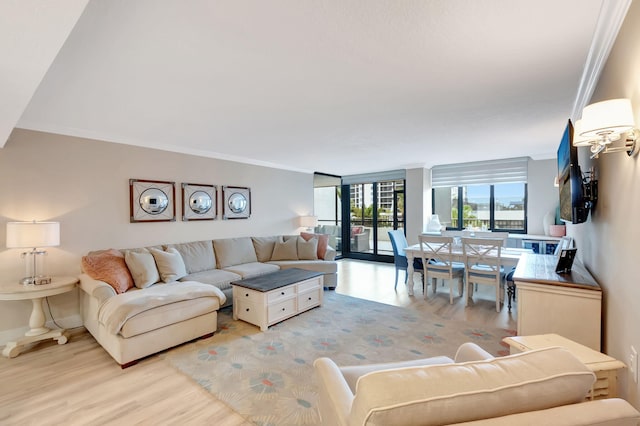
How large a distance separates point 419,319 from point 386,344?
816 millimetres

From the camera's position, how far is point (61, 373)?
7.92 feet

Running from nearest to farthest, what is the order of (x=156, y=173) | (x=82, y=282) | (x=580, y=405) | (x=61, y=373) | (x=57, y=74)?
1. (x=580, y=405)
2. (x=57, y=74)
3. (x=61, y=373)
4. (x=82, y=282)
5. (x=156, y=173)

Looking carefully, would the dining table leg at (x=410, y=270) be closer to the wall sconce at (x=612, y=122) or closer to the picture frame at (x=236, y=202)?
the picture frame at (x=236, y=202)

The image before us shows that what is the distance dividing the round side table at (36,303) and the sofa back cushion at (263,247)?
253cm

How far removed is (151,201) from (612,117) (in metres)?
4.55

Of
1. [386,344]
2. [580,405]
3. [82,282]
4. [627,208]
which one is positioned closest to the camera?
[580,405]

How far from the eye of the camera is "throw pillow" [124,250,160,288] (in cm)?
327

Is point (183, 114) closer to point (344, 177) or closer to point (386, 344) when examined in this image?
point (386, 344)

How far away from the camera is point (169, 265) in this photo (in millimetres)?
3600

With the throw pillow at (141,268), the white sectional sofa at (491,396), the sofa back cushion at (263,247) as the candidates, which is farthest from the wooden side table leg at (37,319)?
the white sectional sofa at (491,396)

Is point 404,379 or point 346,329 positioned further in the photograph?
point 346,329

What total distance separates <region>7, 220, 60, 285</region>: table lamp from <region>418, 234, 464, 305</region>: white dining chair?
4375mm

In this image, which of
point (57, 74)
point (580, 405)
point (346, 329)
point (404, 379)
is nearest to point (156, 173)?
point (57, 74)

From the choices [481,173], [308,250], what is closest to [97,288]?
[308,250]
